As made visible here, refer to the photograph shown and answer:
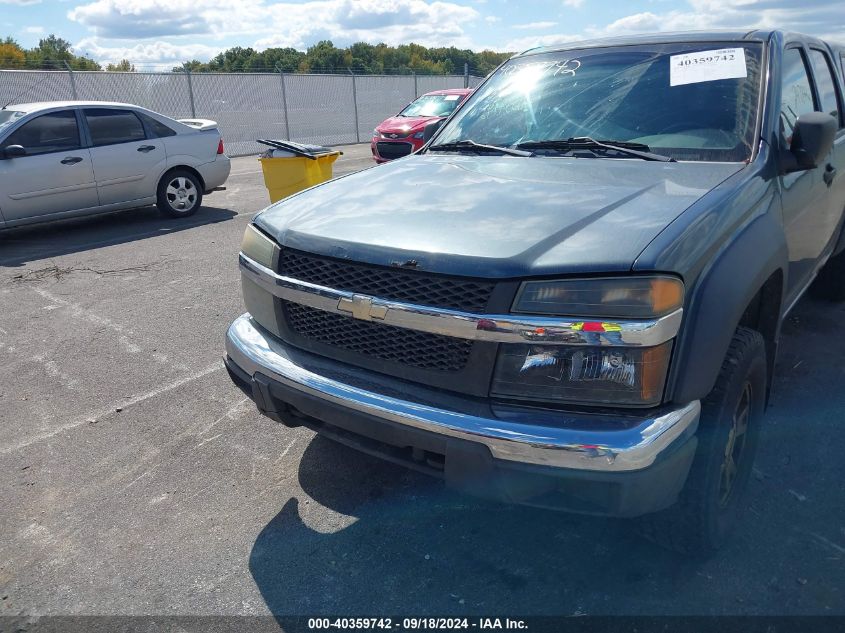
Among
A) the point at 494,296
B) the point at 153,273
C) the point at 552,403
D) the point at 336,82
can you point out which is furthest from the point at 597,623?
the point at 336,82

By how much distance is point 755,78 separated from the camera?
316cm

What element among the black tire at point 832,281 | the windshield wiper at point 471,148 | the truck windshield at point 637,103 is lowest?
the black tire at point 832,281

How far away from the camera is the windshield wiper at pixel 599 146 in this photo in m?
3.01

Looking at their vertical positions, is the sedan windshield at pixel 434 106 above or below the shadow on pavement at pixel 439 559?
above

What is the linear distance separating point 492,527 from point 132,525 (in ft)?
5.07

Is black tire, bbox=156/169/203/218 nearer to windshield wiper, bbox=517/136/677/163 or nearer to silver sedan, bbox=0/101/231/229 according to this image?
silver sedan, bbox=0/101/231/229

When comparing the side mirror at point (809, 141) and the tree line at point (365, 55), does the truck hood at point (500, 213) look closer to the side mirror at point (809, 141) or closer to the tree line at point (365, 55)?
the side mirror at point (809, 141)

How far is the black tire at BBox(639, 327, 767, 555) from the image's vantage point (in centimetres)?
231

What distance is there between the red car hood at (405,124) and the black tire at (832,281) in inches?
350

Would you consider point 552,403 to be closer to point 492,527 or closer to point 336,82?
point 492,527

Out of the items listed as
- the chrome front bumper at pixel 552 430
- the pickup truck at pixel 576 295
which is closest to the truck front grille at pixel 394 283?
the pickup truck at pixel 576 295

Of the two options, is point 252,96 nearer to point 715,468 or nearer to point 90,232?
point 90,232

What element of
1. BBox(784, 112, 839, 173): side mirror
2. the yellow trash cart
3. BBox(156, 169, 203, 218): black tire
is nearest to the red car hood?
BBox(156, 169, 203, 218): black tire

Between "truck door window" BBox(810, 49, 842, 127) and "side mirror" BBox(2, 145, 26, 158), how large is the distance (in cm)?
794
